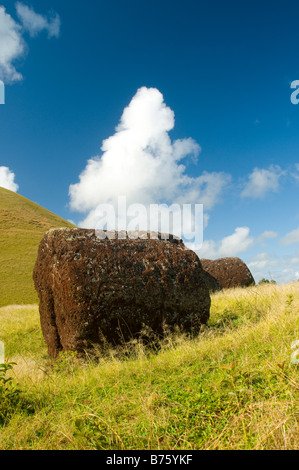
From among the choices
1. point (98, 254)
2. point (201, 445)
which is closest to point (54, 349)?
point (98, 254)

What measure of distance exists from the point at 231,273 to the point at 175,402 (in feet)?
61.1

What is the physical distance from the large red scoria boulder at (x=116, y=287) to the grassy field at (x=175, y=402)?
3.95 feet

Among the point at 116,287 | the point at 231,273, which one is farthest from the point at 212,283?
the point at 116,287

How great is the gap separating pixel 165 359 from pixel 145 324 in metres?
1.49

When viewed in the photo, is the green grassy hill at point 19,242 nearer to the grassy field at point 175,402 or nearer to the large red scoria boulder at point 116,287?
the large red scoria boulder at point 116,287

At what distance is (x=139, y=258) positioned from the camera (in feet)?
23.6

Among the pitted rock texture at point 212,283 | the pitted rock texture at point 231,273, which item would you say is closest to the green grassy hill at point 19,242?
the pitted rock texture at point 231,273

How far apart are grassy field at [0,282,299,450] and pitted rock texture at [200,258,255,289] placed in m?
15.6

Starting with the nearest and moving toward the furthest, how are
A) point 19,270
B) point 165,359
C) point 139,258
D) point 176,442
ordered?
point 176,442 → point 165,359 → point 139,258 → point 19,270

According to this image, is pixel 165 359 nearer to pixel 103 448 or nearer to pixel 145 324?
pixel 145 324

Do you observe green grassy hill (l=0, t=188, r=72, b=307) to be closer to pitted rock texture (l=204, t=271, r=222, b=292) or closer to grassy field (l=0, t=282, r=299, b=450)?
pitted rock texture (l=204, t=271, r=222, b=292)

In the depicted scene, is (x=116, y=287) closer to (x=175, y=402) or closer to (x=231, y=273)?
(x=175, y=402)

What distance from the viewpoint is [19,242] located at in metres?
54.3

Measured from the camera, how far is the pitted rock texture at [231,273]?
21.1 m
